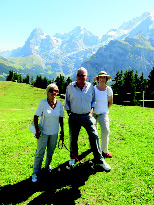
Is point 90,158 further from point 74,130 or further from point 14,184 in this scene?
point 14,184

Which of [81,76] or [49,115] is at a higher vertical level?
[81,76]

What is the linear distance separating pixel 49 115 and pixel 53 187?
2.50m

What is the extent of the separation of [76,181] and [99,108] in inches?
115

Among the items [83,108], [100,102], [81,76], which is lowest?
[83,108]

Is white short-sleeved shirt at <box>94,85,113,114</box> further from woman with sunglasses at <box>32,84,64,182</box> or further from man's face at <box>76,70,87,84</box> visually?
woman with sunglasses at <box>32,84,64,182</box>

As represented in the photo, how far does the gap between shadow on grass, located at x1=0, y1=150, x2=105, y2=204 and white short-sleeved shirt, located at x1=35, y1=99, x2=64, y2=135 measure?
177 cm

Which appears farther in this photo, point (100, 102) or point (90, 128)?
point (100, 102)

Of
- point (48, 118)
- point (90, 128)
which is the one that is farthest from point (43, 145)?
point (90, 128)

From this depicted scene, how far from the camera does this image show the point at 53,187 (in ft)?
18.7

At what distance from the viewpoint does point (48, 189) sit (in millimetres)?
5594

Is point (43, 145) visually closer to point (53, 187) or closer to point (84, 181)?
point (53, 187)

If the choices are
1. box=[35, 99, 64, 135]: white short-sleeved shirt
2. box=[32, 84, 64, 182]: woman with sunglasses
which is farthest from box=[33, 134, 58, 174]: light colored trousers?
box=[35, 99, 64, 135]: white short-sleeved shirt

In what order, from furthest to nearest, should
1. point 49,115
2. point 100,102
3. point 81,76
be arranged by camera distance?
point 100,102
point 81,76
point 49,115

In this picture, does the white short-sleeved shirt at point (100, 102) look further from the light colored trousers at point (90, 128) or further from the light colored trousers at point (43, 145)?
the light colored trousers at point (43, 145)
